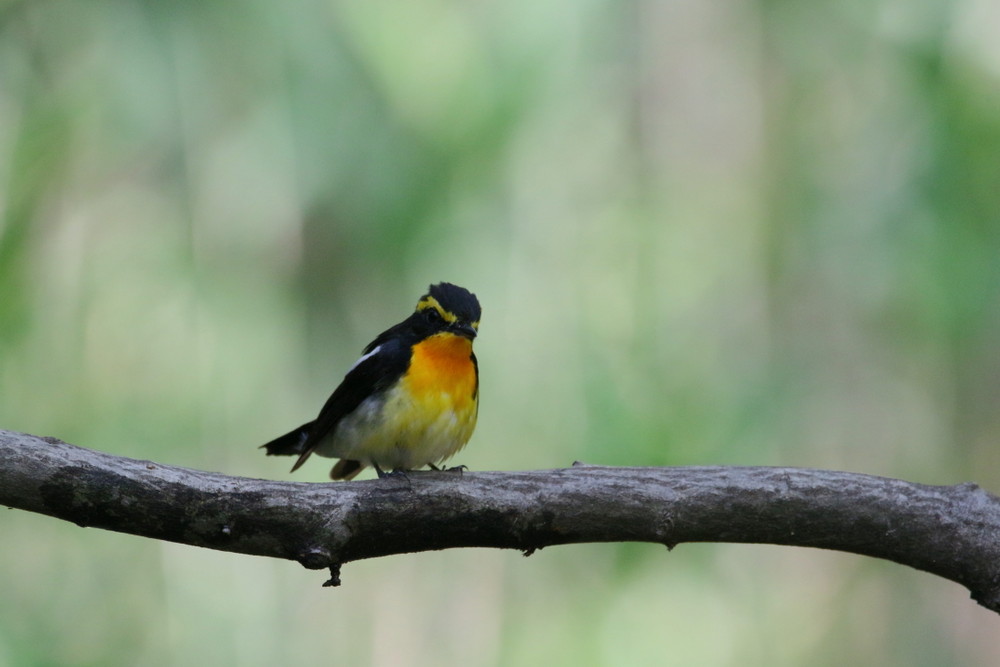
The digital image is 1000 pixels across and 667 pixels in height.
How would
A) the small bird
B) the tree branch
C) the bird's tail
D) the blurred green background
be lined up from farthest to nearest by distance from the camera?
1. the blurred green background
2. the bird's tail
3. the small bird
4. the tree branch

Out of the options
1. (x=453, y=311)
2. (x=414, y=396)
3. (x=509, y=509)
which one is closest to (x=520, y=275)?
(x=453, y=311)

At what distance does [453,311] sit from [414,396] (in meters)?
0.29

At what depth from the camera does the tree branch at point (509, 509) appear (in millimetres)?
2230

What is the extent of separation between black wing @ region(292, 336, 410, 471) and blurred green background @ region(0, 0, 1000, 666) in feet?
5.19

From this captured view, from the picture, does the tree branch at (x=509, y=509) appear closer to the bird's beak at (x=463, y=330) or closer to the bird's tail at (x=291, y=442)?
the bird's beak at (x=463, y=330)

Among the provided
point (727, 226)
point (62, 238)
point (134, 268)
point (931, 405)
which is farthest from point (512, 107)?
point (931, 405)

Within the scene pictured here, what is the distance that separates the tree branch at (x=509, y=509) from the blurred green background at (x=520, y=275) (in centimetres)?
201

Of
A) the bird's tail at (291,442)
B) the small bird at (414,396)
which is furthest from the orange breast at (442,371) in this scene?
the bird's tail at (291,442)

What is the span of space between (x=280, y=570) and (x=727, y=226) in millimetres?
2759

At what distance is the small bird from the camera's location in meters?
3.02

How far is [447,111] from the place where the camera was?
196 inches

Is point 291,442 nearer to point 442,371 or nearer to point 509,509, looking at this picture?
point 442,371

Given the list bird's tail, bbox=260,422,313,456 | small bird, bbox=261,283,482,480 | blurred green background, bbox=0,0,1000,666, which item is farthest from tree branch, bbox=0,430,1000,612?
blurred green background, bbox=0,0,1000,666

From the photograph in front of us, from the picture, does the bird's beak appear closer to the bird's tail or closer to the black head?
the black head
